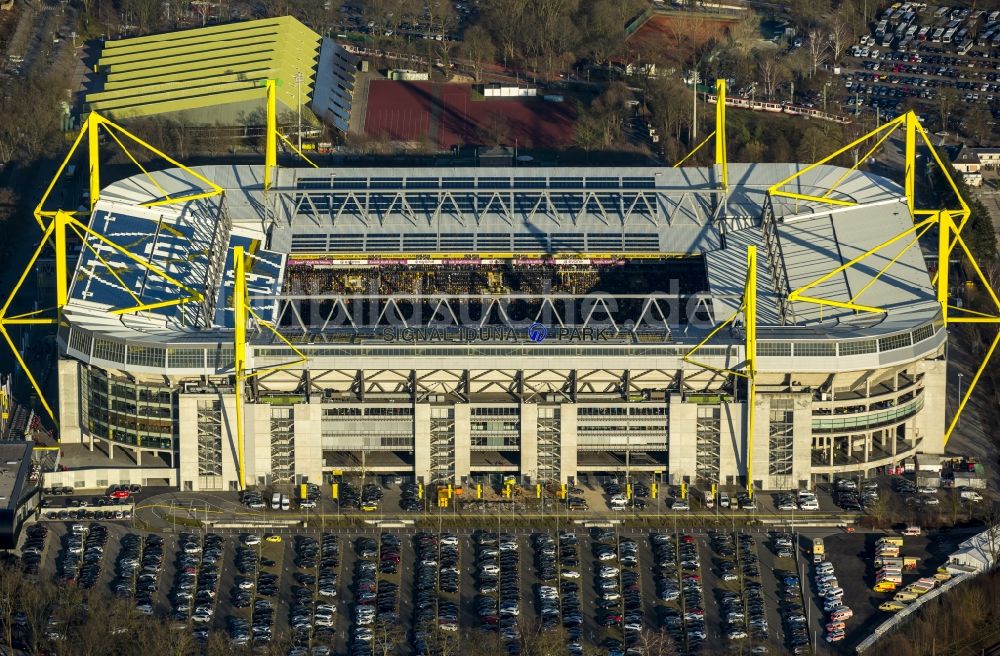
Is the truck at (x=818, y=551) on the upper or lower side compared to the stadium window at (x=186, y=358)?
lower

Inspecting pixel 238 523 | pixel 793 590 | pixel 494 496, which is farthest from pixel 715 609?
pixel 238 523

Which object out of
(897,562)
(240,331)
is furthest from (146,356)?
(897,562)

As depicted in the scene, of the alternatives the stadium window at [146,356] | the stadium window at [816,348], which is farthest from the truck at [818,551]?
the stadium window at [146,356]

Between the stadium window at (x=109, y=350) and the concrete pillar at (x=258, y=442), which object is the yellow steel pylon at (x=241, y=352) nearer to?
the concrete pillar at (x=258, y=442)

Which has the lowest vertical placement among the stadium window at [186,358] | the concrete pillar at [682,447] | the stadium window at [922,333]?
the concrete pillar at [682,447]

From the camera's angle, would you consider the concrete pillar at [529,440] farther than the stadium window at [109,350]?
Yes

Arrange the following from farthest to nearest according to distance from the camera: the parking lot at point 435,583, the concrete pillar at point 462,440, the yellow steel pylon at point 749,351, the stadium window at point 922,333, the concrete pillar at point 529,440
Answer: the stadium window at point 922,333 < the concrete pillar at point 529,440 < the concrete pillar at point 462,440 < the yellow steel pylon at point 749,351 < the parking lot at point 435,583

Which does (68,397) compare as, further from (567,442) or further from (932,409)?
(932,409)
